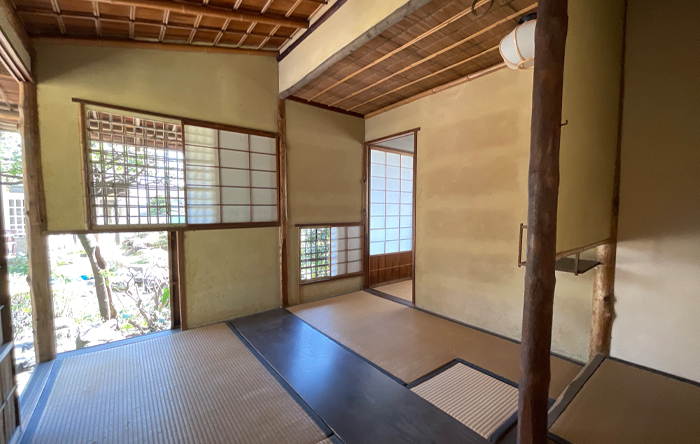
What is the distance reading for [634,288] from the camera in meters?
2.32

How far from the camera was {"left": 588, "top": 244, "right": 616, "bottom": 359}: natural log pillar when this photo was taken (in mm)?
2379

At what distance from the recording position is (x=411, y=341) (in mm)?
2891

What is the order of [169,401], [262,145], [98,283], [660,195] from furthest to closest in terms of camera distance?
1. [98,283]
2. [262,145]
3. [660,195]
4. [169,401]

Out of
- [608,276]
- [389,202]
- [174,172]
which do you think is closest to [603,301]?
[608,276]

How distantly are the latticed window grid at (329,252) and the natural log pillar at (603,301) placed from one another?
3117 mm

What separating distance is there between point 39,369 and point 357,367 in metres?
2.71

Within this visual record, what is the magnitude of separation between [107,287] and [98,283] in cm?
15

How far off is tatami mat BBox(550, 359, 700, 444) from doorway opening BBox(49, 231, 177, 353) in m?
4.85

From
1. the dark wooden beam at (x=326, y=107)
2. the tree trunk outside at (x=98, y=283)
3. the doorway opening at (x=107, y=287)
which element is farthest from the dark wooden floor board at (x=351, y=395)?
the tree trunk outside at (x=98, y=283)

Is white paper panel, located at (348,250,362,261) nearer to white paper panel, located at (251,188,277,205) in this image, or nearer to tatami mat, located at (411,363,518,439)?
white paper panel, located at (251,188,277,205)

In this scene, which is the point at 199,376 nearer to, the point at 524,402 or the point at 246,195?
the point at 246,195

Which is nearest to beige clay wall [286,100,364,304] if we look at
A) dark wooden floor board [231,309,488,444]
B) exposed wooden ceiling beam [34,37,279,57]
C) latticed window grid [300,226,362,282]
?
latticed window grid [300,226,362,282]

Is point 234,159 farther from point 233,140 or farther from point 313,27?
point 313,27

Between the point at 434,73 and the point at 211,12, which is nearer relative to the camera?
the point at 211,12
